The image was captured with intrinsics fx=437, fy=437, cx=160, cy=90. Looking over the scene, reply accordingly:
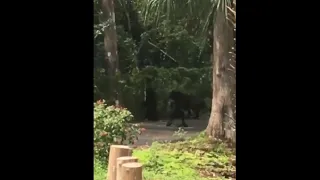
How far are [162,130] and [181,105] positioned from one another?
0.24 m

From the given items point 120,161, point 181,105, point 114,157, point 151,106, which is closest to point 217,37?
point 181,105

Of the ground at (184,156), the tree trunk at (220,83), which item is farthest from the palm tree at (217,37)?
the ground at (184,156)

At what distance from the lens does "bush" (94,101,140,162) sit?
3.34 m

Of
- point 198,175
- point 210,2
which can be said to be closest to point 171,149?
point 198,175

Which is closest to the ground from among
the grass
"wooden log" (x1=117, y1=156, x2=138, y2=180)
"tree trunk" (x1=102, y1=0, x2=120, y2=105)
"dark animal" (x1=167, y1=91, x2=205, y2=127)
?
the grass

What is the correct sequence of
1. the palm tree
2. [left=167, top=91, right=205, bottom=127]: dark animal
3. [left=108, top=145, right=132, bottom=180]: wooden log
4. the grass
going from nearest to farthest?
[left=108, top=145, right=132, bottom=180]: wooden log → [left=167, top=91, right=205, bottom=127]: dark animal → the palm tree → the grass

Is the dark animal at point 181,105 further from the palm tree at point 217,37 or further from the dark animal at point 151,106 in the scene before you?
the palm tree at point 217,37

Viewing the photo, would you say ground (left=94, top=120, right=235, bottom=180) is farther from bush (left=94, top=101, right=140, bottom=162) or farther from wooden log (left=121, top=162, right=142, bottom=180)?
wooden log (left=121, top=162, right=142, bottom=180)

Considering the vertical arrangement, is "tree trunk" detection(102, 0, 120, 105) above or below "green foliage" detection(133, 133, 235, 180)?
above

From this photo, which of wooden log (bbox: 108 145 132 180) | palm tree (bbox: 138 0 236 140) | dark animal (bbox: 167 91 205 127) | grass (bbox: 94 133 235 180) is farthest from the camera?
grass (bbox: 94 133 235 180)

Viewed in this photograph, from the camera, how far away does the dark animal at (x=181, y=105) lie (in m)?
3.12
